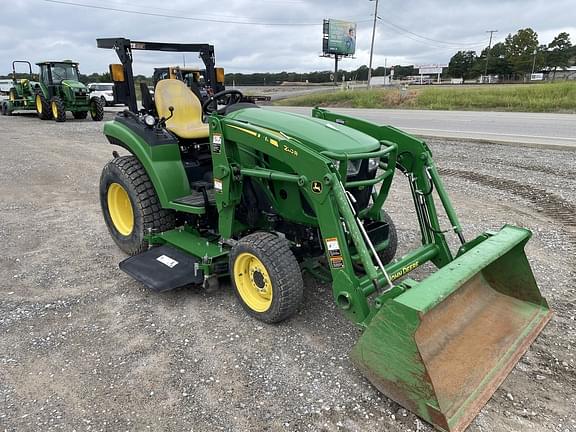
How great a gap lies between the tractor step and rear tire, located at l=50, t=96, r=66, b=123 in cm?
1501

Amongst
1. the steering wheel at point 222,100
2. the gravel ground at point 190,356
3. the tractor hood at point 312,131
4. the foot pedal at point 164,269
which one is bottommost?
the gravel ground at point 190,356

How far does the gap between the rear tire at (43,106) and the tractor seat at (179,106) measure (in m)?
15.0

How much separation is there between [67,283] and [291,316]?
6.68 feet

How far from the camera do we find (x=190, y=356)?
2.90 m

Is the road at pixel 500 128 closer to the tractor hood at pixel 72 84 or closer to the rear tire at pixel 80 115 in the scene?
the tractor hood at pixel 72 84

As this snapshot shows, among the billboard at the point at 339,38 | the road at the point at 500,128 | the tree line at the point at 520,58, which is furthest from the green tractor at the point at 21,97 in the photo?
the tree line at the point at 520,58

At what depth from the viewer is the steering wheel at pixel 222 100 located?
3986 mm

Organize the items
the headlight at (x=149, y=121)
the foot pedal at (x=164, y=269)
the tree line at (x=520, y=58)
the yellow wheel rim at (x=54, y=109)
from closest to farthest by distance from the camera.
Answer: the foot pedal at (x=164, y=269), the headlight at (x=149, y=121), the yellow wheel rim at (x=54, y=109), the tree line at (x=520, y=58)

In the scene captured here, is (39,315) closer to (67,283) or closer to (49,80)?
(67,283)

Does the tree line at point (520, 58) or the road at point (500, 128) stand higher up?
the tree line at point (520, 58)

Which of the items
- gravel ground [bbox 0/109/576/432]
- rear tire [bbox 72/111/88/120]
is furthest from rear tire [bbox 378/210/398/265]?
rear tire [bbox 72/111/88/120]

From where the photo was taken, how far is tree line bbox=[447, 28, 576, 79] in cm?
6291

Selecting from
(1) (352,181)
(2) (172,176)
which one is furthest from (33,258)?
(1) (352,181)

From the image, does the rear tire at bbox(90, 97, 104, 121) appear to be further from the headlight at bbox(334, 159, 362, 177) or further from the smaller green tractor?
the headlight at bbox(334, 159, 362, 177)
